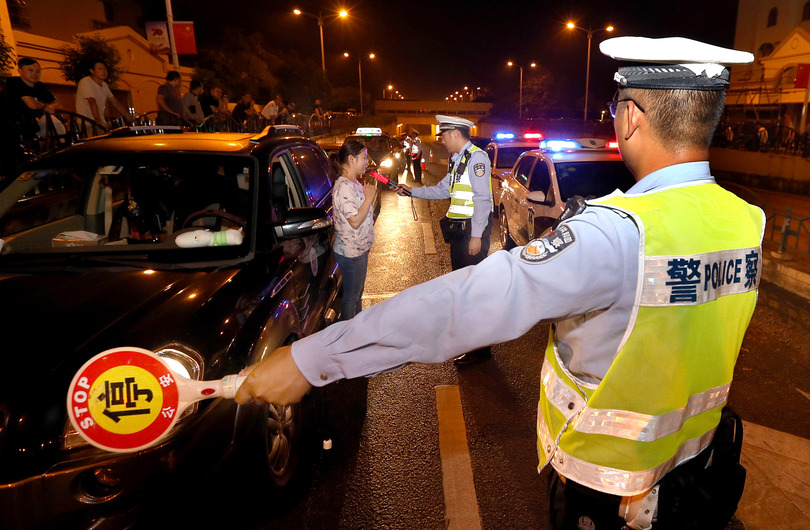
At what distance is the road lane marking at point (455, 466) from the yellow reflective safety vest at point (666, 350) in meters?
1.60

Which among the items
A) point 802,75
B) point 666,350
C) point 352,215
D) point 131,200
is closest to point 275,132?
point 352,215

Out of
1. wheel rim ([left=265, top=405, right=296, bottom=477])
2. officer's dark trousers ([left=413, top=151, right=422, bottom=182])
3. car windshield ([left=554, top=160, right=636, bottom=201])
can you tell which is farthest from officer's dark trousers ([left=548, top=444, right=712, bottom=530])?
officer's dark trousers ([left=413, top=151, right=422, bottom=182])

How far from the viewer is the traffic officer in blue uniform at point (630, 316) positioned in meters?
1.18

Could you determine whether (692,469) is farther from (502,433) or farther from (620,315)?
(502,433)

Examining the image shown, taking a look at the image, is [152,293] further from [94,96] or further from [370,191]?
[94,96]

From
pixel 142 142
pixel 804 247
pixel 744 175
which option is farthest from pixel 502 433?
pixel 744 175

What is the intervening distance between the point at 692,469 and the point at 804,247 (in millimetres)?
9152

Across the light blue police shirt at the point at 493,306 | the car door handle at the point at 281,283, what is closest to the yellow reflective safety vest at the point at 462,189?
the car door handle at the point at 281,283

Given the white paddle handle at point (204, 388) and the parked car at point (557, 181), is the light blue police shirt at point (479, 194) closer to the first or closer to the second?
the parked car at point (557, 181)

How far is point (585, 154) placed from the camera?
23.6 feet

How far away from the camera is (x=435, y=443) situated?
351 centimetres

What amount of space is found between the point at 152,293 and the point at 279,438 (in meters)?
1.01

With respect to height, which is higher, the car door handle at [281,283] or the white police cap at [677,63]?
the white police cap at [677,63]

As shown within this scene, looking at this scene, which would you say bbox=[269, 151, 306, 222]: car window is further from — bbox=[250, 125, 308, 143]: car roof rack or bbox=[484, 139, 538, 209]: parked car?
bbox=[484, 139, 538, 209]: parked car
